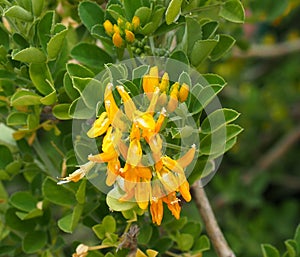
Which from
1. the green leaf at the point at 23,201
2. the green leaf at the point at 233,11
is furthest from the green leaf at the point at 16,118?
the green leaf at the point at 233,11

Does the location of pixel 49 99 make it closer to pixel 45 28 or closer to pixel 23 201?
pixel 45 28

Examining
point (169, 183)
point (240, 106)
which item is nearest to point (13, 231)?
point (169, 183)

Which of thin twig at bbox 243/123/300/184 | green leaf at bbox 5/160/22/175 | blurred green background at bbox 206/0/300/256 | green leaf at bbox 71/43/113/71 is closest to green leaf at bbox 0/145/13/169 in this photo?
green leaf at bbox 5/160/22/175

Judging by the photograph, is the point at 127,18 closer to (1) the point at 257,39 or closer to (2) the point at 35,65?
(2) the point at 35,65

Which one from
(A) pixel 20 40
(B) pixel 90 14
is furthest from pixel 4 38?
(B) pixel 90 14

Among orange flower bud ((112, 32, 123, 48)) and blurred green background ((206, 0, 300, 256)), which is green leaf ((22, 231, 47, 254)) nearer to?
A: orange flower bud ((112, 32, 123, 48))

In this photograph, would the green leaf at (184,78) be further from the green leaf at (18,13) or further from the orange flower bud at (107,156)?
the green leaf at (18,13)
